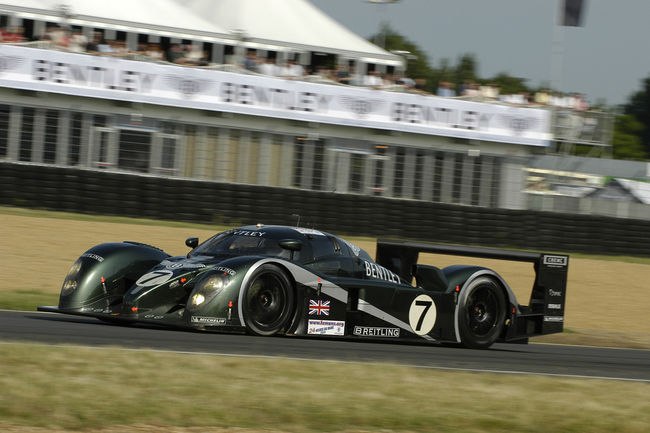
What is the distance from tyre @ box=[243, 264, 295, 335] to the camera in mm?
8133

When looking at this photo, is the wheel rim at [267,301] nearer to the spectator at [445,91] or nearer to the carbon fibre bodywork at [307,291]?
the carbon fibre bodywork at [307,291]

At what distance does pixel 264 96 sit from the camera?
73.1 feet

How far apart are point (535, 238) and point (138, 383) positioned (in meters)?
16.7

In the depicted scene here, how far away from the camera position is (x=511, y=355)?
9320mm

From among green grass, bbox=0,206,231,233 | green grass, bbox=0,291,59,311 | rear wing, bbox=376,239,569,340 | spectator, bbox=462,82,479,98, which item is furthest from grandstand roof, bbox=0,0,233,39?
rear wing, bbox=376,239,569,340

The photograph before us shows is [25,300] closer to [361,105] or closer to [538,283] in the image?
[538,283]

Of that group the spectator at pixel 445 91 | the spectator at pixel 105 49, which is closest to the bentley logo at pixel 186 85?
the spectator at pixel 105 49

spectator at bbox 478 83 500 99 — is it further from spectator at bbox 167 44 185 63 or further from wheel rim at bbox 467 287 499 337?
wheel rim at bbox 467 287 499 337

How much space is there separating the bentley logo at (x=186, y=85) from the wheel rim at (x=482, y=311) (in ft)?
44.2

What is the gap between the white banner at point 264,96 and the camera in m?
20.8

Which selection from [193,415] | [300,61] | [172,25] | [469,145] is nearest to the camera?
[193,415]

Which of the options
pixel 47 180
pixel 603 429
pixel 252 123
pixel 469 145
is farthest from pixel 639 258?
pixel 603 429

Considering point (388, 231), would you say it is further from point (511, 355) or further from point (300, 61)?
point (511, 355)

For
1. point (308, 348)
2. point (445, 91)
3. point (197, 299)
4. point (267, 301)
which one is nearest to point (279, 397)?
point (308, 348)
